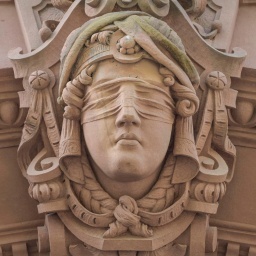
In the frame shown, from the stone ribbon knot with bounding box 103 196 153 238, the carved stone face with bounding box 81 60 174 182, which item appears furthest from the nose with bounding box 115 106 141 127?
the stone ribbon knot with bounding box 103 196 153 238

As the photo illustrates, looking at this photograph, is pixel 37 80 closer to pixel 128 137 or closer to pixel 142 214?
pixel 128 137

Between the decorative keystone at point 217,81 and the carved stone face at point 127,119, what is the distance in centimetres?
24

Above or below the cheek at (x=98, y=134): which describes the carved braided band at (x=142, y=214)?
below


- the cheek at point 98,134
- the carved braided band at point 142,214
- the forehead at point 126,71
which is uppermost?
the forehead at point 126,71

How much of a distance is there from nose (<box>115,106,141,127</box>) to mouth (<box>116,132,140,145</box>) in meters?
0.04

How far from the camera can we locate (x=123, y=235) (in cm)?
477

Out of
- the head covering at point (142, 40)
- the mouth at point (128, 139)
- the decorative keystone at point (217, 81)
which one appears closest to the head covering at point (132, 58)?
the head covering at point (142, 40)

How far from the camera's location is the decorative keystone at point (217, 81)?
4.91 m

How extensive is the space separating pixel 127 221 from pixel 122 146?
0.28m

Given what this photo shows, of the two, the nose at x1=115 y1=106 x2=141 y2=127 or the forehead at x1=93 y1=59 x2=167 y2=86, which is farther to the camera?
the forehead at x1=93 y1=59 x2=167 y2=86

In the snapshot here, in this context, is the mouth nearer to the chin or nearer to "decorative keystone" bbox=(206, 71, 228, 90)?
the chin

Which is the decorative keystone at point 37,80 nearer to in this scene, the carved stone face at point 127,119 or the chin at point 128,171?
the carved stone face at point 127,119

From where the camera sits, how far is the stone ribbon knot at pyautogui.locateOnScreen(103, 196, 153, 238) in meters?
4.73

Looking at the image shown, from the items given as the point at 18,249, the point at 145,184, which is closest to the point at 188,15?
the point at 145,184
